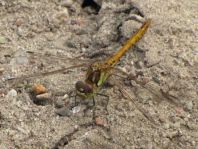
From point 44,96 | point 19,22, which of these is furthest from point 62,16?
point 44,96

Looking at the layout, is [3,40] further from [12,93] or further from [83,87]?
[83,87]

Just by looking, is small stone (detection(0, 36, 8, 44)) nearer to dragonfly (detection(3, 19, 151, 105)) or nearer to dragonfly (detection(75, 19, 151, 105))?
dragonfly (detection(3, 19, 151, 105))

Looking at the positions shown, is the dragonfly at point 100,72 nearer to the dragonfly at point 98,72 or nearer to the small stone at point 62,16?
the dragonfly at point 98,72

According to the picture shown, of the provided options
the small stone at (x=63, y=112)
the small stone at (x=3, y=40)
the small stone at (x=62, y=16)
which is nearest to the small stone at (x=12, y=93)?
the small stone at (x=63, y=112)

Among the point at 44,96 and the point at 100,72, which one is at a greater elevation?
the point at 100,72

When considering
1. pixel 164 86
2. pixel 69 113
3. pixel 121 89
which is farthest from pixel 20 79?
pixel 164 86

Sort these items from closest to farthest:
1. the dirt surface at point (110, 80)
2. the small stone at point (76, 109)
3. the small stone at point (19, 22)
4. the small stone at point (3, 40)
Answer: the dirt surface at point (110, 80) → the small stone at point (76, 109) → the small stone at point (3, 40) → the small stone at point (19, 22)

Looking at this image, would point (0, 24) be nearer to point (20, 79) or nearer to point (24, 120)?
point (20, 79)
